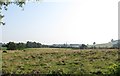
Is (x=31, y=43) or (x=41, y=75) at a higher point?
(x=31, y=43)

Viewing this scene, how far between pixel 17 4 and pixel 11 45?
37227mm

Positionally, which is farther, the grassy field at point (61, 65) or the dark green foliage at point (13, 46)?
the dark green foliage at point (13, 46)

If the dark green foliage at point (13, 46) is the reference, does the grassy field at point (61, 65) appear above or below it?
below

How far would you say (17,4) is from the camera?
23375mm

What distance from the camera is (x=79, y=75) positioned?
18.5 m

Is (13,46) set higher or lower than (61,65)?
higher

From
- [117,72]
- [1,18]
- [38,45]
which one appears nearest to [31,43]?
[38,45]

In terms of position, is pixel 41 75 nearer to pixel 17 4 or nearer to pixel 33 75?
pixel 33 75

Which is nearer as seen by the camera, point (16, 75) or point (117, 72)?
point (117, 72)

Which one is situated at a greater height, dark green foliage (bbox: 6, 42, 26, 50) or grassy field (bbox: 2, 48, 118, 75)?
dark green foliage (bbox: 6, 42, 26, 50)

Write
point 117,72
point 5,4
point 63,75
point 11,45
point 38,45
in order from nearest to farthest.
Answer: point 117,72, point 63,75, point 5,4, point 11,45, point 38,45

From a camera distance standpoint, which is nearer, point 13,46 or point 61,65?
point 61,65

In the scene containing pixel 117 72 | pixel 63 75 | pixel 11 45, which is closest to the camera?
pixel 117 72

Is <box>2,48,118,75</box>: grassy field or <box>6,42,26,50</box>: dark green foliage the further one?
<box>6,42,26,50</box>: dark green foliage
